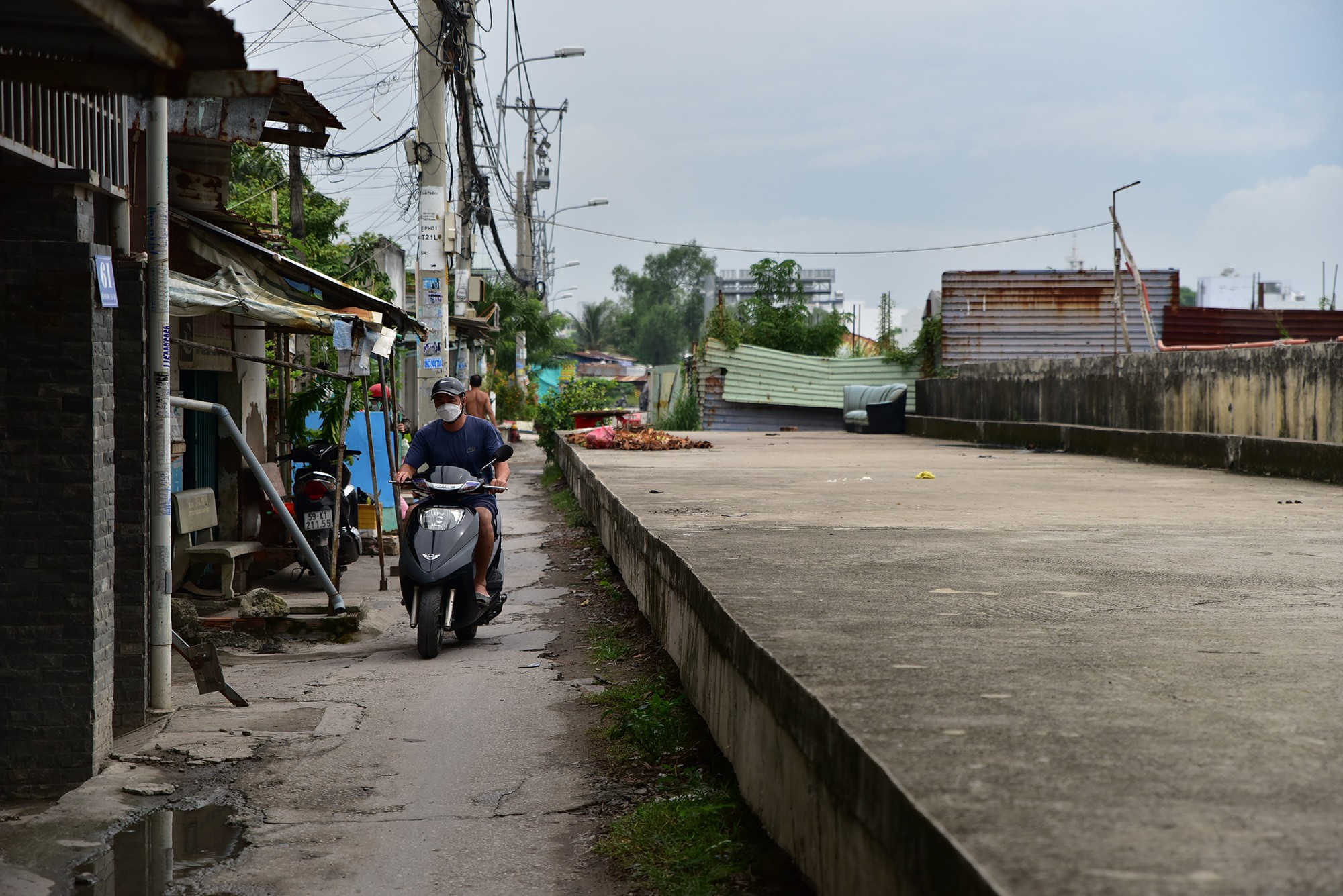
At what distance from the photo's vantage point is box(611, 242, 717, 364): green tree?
110m

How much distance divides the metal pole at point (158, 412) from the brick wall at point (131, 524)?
52mm

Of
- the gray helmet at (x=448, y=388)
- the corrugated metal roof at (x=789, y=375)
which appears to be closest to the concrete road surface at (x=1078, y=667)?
the gray helmet at (x=448, y=388)

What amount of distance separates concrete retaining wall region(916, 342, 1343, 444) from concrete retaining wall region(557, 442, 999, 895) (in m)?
8.80

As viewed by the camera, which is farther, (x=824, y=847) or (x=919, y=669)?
(x=919, y=669)

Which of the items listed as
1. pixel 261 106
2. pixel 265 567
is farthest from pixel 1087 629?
pixel 265 567

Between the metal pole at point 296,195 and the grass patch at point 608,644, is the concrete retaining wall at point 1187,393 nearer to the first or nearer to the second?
the grass patch at point 608,644

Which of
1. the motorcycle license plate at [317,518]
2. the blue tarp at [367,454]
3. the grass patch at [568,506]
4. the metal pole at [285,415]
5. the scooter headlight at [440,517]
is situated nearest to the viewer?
the scooter headlight at [440,517]

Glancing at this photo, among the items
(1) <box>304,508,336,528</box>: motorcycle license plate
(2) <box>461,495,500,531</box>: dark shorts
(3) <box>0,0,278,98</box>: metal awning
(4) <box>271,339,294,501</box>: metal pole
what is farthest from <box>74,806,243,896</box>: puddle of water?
(4) <box>271,339,294,501</box>: metal pole

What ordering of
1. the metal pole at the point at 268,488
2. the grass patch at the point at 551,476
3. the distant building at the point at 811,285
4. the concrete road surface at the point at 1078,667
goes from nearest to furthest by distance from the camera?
1. the concrete road surface at the point at 1078,667
2. the metal pole at the point at 268,488
3. the grass patch at the point at 551,476
4. the distant building at the point at 811,285

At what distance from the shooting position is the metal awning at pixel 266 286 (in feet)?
25.7

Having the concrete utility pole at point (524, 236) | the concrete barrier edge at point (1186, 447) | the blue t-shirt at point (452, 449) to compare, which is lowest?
the concrete barrier edge at point (1186, 447)

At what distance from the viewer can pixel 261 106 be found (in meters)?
7.13

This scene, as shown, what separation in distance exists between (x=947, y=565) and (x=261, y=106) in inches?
185

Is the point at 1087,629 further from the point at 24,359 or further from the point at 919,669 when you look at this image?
the point at 24,359
